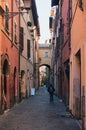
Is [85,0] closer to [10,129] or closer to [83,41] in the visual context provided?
[83,41]

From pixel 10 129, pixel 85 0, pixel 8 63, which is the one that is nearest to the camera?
pixel 85 0

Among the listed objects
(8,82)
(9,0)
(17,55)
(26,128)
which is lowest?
(26,128)

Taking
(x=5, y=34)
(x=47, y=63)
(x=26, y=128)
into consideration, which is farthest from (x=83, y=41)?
(x=47, y=63)

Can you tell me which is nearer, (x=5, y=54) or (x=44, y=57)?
(x=5, y=54)

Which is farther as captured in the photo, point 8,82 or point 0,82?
point 8,82

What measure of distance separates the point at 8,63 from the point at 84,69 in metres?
10.1

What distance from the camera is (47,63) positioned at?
287ft

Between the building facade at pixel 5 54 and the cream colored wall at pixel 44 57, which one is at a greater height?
the cream colored wall at pixel 44 57

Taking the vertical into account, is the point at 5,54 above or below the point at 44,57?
below

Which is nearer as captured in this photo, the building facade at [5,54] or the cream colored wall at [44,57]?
the building facade at [5,54]

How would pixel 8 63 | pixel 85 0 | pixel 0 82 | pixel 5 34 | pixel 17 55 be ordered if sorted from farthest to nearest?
1. pixel 17 55
2. pixel 8 63
3. pixel 5 34
4. pixel 0 82
5. pixel 85 0

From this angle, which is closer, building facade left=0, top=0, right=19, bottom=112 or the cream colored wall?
building facade left=0, top=0, right=19, bottom=112

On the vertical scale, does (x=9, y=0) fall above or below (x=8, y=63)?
above

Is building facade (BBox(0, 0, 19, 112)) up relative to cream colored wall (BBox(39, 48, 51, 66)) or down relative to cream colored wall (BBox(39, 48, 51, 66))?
Answer: down
